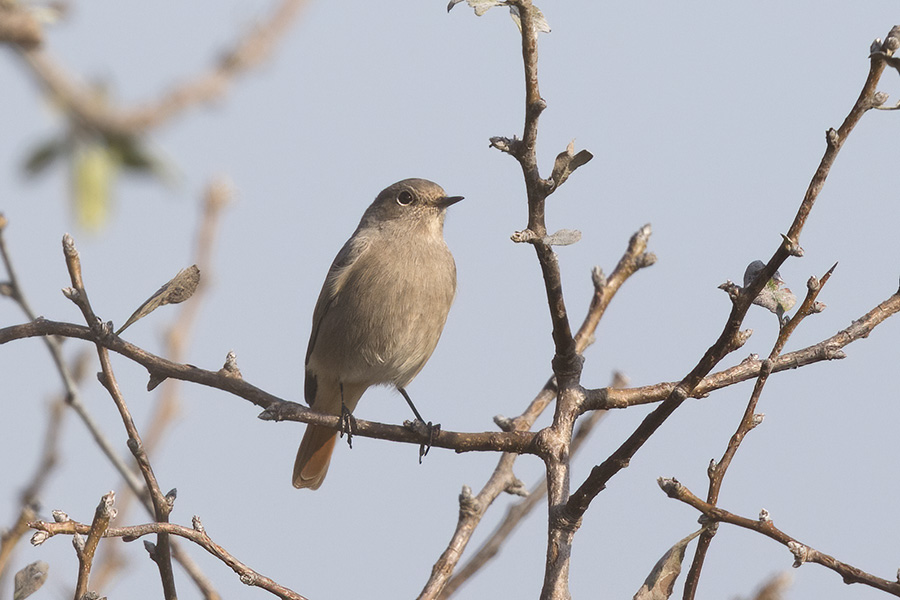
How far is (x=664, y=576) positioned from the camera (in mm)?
2316

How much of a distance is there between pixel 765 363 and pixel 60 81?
A: 1558 mm

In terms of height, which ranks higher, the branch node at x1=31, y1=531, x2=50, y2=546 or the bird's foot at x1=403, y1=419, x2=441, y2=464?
the bird's foot at x1=403, y1=419, x2=441, y2=464

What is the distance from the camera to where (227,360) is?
3.17m

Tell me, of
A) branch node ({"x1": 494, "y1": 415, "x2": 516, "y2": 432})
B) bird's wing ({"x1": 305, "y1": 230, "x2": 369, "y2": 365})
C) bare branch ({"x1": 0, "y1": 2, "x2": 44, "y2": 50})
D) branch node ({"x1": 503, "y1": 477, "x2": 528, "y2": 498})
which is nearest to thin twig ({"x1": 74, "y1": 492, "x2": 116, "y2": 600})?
bare branch ({"x1": 0, "y1": 2, "x2": 44, "y2": 50})

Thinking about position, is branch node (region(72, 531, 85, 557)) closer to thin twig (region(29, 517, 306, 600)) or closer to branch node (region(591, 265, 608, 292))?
thin twig (region(29, 517, 306, 600))

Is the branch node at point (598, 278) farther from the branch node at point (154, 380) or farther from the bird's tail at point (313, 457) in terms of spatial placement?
the bird's tail at point (313, 457)

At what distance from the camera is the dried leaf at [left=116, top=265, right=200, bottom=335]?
294cm

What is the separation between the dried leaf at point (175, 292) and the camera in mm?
2936

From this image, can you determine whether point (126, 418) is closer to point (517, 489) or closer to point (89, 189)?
point (89, 189)

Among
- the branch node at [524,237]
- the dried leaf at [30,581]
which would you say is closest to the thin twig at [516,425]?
the dried leaf at [30,581]

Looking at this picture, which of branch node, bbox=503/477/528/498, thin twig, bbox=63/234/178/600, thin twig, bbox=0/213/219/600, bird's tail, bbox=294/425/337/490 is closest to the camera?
thin twig, bbox=63/234/178/600

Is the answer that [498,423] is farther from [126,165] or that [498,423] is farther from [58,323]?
[126,165]

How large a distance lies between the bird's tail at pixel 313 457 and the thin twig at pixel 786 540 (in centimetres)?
389

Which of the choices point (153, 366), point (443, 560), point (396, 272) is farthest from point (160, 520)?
point (396, 272)
